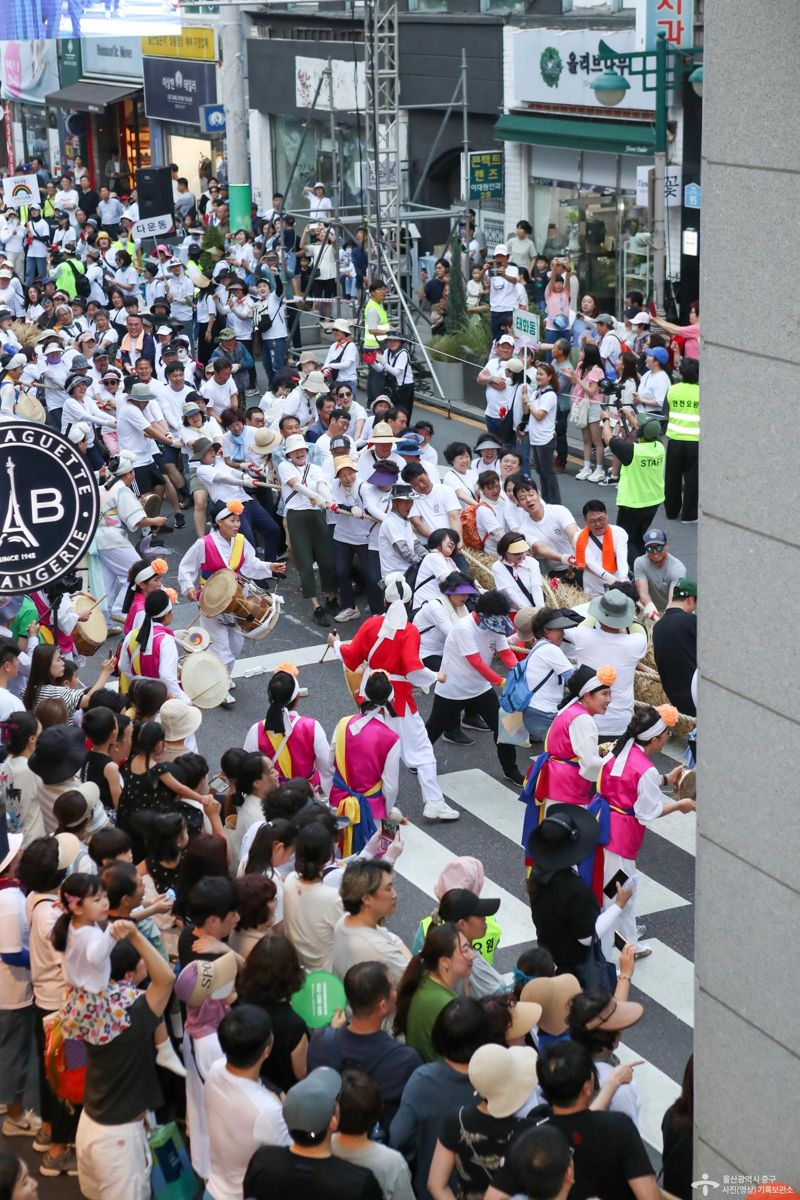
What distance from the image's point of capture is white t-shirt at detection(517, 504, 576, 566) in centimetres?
1335

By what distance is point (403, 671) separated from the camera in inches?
409

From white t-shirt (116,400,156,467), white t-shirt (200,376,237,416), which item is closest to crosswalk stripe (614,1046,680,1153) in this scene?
white t-shirt (116,400,156,467)

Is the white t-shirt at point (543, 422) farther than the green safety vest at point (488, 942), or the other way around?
the white t-shirt at point (543, 422)

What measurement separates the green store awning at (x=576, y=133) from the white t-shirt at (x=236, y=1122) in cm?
2046

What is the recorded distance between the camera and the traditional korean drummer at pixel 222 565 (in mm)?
12328

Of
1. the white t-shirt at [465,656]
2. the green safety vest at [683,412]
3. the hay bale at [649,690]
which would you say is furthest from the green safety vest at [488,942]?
the green safety vest at [683,412]

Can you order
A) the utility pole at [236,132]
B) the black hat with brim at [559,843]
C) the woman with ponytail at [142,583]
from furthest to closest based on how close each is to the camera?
1. the utility pole at [236,132]
2. the woman with ponytail at [142,583]
3. the black hat with brim at [559,843]

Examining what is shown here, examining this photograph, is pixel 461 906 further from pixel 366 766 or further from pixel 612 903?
pixel 366 766

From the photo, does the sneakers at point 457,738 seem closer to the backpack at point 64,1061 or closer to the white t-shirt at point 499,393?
the backpack at point 64,1061

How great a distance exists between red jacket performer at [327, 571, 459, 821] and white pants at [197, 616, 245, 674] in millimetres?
1823

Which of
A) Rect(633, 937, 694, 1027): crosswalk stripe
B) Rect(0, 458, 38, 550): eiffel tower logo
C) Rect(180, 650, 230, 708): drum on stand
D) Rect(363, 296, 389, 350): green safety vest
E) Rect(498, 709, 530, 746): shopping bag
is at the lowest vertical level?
Rect(633, 937, 694, 1027): crosswalk stripe

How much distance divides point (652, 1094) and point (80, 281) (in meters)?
20.9

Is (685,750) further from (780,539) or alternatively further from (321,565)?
(780,539)

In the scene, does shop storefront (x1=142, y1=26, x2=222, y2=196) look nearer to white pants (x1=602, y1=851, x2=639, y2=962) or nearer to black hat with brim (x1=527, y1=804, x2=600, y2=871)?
white pants (x1=602, y1=851, x2=639, y2=962)
